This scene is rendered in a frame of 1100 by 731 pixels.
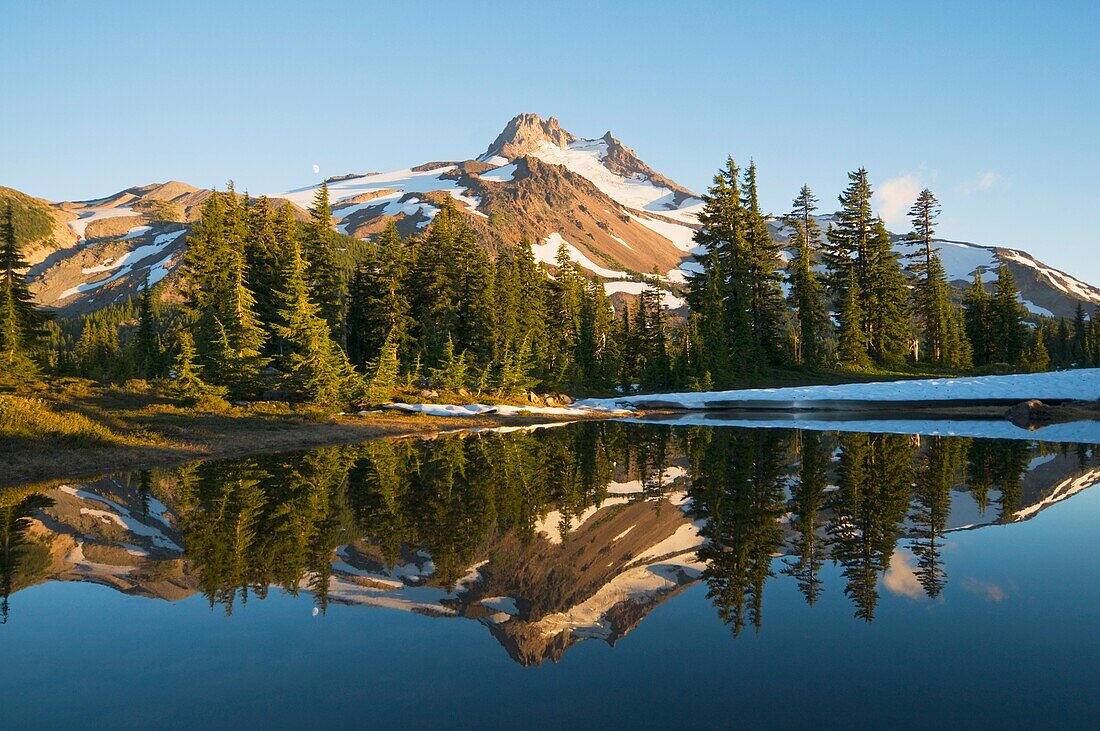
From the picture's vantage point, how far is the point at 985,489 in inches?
607

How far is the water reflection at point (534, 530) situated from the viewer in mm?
8961

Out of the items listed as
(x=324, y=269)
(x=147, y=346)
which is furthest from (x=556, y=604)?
(x=147, y=346)

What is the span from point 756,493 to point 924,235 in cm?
6921

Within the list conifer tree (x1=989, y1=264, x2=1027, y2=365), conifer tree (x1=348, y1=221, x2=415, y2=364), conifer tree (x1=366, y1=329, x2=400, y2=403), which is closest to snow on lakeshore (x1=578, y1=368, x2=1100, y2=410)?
conifer tree (x1=366, y1=329, x2=400, y2=403)

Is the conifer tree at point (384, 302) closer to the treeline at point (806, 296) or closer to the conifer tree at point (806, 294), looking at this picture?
the treeline at point (806, 296)

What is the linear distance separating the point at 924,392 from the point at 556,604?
143 feet

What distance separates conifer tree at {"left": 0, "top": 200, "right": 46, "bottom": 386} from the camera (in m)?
46.4

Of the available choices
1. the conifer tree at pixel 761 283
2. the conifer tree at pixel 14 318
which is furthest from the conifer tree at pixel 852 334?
the conifer tree at pixel 14 318

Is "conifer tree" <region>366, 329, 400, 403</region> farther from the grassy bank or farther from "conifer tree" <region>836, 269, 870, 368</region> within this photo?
"conifer tree" <region>836, 269, 870, 368</region>

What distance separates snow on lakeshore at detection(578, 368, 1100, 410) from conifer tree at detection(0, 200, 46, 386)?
41.3 m

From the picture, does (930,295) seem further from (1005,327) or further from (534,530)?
(534,530)

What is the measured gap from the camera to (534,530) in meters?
12.3

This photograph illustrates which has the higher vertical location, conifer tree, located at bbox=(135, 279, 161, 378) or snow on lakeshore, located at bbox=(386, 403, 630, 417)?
conifer tree, located at bbox=(135, 279, 161, 378)

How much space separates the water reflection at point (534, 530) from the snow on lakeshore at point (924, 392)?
75.3 feet
